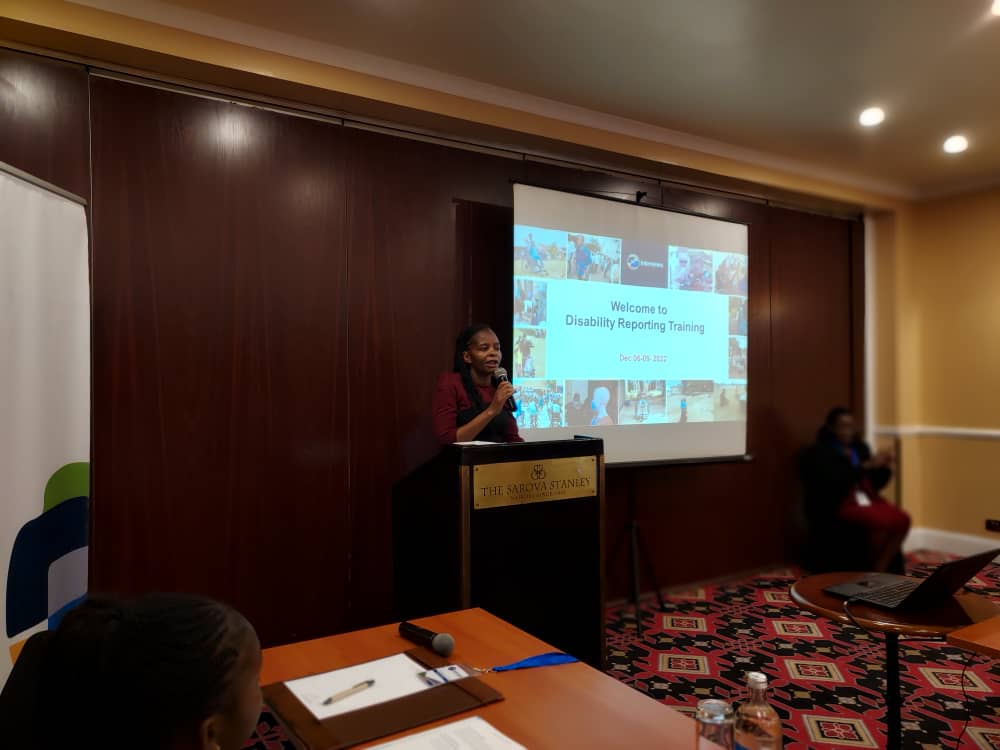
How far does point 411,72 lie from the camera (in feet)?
11.2

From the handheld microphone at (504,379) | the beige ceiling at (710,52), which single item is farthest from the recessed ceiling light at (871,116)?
the handheld microphone at (504,379)

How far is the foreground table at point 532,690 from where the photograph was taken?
1.21 m

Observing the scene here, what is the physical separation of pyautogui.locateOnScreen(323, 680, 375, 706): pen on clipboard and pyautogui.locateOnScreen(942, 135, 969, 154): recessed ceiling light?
4818mm

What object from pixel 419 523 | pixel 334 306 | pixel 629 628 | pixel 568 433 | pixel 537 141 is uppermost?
pixel 537 141

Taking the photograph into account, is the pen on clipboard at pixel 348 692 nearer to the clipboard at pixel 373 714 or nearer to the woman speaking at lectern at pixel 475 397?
the clipboard at pixel 373 714

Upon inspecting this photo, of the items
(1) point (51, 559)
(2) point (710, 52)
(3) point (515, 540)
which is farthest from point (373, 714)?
(2) point (710, 52)

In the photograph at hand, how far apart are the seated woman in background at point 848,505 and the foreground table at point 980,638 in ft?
10.5

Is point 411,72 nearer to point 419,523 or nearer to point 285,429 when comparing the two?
point 285,429

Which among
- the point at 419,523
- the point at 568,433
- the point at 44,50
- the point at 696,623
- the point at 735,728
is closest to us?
the point at 735,728

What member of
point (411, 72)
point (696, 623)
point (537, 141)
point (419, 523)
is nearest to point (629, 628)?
point (696, 623)

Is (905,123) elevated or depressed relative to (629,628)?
elevated

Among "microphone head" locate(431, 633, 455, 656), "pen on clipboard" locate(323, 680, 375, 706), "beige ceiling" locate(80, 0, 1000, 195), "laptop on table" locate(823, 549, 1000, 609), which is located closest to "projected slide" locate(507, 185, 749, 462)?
"beige ceiling" locate(80, 0, 1000, 195)

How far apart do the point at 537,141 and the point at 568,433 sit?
1603 millimetres

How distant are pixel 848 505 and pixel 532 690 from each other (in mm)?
4165
